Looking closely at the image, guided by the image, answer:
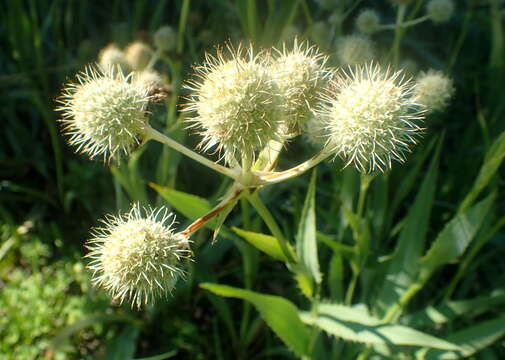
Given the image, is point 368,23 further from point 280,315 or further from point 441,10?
point 280,315

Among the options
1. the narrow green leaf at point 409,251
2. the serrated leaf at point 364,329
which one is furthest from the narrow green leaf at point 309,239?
the narrow green leaf at point 409,251

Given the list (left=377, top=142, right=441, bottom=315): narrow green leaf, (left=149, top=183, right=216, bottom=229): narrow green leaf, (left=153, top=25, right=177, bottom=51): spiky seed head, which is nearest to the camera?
(left=149, top=183, right=216, bottom=229): narrow green leaf

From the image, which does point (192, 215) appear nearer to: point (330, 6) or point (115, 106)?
point (115, 106)

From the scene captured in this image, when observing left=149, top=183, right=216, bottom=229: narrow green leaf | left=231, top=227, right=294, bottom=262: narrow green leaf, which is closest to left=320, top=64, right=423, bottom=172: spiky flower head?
left=231, top=227, right=294, bottom=262: narrow green leaf

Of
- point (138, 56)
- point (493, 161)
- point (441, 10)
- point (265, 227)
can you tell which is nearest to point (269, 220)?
point (493, 161)

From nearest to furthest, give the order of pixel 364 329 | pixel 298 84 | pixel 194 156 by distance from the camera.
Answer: pixel 194 156 < pixel 298 84 < pixel 364 329

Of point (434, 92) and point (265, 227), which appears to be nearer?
point (434, 92)

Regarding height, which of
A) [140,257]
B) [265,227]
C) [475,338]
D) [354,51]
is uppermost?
[354,51]

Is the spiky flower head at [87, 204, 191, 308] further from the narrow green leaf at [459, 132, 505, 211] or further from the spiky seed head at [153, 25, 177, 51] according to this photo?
the spiky seed head at [153, 25, 177, 51]
